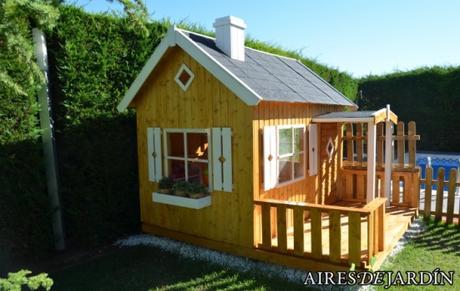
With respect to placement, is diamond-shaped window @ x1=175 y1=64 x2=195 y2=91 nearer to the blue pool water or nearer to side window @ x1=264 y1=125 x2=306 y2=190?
side window @ x1=264 y1=125 x2=306 y2=190

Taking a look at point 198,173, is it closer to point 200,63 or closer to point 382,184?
point 200,63

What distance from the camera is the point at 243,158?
18.2 ft

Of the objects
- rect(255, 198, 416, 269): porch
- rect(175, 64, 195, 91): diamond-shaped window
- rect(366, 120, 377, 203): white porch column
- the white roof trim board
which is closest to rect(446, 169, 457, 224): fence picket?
the white roof trim board

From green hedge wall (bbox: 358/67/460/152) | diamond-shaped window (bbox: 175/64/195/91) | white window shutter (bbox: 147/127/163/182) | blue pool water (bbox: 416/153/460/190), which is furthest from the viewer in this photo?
green hedge wall (bbox: 358/67/460/152)

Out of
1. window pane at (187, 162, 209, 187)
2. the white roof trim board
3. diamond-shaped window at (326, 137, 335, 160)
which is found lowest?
window pane at (187, 162, 209, 187)

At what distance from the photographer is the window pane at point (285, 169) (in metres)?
6.33

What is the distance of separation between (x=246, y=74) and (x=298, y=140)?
1.76 metres

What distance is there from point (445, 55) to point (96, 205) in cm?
1719

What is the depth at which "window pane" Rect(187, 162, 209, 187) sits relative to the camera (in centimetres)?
689

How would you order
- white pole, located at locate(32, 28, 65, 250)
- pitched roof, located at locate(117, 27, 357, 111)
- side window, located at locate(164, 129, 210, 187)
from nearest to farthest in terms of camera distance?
pitched roof, located at locate(117, 27, 357, 111) → white pole, located at locate(32, 28, 65, 250) → side window, located at locate(164, 129, 210, 187)

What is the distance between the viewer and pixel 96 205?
677 cm

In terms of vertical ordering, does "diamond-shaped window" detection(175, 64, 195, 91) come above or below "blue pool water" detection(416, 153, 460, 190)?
above

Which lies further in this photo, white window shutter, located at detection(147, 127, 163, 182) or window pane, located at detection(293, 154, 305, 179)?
window pane, located at detection(293, 154, 305, 179)

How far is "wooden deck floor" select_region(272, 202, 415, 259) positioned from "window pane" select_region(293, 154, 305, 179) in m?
0.97
